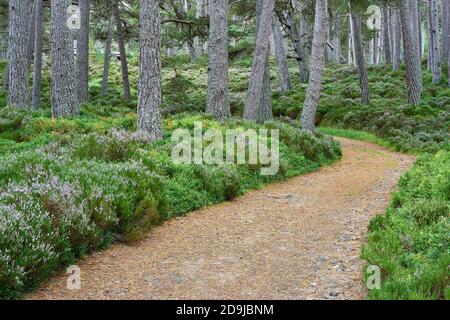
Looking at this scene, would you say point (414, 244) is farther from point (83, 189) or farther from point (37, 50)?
point (37, 50)

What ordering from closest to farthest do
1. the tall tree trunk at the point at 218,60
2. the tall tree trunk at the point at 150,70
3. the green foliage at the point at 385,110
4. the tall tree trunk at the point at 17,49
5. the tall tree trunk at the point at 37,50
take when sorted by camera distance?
the tall tree trunk at the point at 150,70
the tall tree trunk at the point at 218,60
the tall tree trunk at the point at 17,49
the green foliage at the point at 385,110
the tall tree trunk at the point at 37,50

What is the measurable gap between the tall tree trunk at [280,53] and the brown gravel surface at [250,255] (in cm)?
1717

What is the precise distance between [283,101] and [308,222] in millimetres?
18993

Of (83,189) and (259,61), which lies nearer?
(83,189)

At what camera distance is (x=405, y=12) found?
65.3 feet

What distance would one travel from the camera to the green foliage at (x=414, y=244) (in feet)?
14.2

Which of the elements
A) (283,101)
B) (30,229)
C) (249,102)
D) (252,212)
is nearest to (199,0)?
(283,101)

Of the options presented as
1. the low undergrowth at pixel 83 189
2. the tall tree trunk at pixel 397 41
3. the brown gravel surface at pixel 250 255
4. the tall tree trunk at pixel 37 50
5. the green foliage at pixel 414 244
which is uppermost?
the tall tree trunk at pixel 397 41

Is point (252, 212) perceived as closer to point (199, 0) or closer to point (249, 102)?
point (249, 102)

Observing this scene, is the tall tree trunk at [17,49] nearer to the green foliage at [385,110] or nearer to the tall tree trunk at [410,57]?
the green foliage at [385,110]

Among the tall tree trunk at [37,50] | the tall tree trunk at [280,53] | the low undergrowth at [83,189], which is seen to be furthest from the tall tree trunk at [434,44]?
the tall tree trunk at [37,50]

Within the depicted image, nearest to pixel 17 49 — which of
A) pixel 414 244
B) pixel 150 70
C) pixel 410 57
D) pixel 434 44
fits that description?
pixel 150 70

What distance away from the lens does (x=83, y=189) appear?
6293 mm

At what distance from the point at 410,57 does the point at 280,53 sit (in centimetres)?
851
